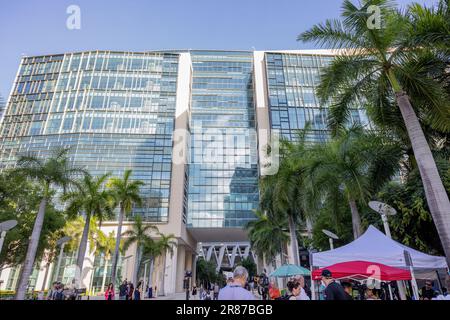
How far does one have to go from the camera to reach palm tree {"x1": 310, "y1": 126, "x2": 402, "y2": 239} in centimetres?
1293

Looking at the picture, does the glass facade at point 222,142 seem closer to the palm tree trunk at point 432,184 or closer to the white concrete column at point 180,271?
the white concrete column at point 180,271

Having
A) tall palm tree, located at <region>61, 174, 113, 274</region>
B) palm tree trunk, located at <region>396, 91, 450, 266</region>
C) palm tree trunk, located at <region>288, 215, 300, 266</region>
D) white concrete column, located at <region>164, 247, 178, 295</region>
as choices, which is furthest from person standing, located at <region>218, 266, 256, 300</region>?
white concrete column, located at <region>164, 247, 178, 295</region>

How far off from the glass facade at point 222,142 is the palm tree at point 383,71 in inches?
1529

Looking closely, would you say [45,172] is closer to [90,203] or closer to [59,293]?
[90,203]

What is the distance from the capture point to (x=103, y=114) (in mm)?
48906

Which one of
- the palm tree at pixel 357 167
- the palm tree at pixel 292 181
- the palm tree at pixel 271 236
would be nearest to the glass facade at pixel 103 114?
the palm tree at pixel 271 236

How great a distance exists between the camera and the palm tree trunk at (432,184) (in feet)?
23.1

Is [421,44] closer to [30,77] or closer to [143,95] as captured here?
[143,95]

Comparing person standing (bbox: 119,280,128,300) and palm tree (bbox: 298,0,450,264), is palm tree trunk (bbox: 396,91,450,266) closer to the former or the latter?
palm tree (bbox: 298,0,450,264)

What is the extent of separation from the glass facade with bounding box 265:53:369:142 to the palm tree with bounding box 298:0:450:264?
37909mm

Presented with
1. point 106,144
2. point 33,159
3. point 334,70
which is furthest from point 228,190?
point 334,70

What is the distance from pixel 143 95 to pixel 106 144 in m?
12.8

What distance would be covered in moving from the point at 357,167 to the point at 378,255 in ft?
23.0

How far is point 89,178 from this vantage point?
22.5 meters
